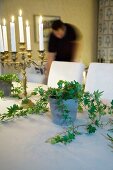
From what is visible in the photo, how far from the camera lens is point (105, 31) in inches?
221

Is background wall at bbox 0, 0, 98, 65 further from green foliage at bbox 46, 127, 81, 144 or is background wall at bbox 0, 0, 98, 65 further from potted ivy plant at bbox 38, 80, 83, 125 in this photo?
green foliage at bbox 46, 127, 81, 144

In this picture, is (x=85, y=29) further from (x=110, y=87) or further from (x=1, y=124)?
(x=1, y=124)

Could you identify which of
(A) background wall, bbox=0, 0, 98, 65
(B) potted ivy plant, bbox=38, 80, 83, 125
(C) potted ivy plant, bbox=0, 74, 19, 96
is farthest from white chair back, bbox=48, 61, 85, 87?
(A) background wall, bbox=0, 0, 98, 65

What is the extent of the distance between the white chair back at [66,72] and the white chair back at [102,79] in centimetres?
15

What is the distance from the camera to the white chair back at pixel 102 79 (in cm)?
169

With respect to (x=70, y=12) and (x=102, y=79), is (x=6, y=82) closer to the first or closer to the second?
(x=102, y=79)

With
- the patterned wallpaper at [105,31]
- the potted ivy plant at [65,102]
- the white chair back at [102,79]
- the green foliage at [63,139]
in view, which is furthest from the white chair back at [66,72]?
the patterned wallpaper at [105,31]

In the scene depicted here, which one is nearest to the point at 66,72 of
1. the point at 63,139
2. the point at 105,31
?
the point at 63,139

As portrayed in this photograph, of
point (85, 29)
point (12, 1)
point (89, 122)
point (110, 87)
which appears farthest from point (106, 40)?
point (89, 122)

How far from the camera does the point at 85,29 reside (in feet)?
18.5

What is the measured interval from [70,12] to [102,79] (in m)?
3.85

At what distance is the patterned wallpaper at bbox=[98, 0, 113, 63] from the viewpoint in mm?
5438

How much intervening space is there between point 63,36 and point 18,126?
6.87 feet

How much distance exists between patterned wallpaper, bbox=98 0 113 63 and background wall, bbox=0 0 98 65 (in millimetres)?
165
